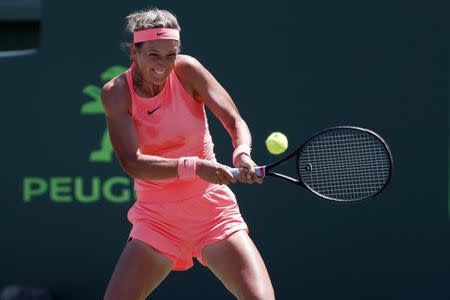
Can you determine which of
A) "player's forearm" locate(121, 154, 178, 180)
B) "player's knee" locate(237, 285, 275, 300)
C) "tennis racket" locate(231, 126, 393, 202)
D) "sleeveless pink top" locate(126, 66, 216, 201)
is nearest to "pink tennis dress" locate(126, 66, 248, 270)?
"sleeveless pink top" locate(126, 66, 216, 201)

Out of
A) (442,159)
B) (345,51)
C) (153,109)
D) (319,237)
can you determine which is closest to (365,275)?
(319,237)

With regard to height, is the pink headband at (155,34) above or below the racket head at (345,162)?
above

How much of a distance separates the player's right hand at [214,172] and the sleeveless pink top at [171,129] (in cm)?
18

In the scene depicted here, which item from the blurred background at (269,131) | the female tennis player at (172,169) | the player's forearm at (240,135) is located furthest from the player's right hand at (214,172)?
the blurred background at (269,131)

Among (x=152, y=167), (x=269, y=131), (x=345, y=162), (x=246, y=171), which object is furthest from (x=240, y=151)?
(x=269, y=131)

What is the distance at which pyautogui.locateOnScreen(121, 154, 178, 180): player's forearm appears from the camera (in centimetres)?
345

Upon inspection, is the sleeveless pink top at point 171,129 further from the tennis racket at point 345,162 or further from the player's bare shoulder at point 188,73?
the tennis racket at point 345,162

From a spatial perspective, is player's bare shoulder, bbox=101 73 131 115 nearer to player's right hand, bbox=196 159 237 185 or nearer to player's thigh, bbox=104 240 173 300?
player's right hand, bbox=196 159 237 185

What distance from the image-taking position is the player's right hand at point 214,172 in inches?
133

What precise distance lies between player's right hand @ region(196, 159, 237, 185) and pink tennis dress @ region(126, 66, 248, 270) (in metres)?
0.19

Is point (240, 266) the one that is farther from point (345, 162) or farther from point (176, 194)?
point (345, 162)

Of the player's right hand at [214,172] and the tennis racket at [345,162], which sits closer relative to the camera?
the player's right hand at [214,172]

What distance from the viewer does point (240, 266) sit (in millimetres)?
3449

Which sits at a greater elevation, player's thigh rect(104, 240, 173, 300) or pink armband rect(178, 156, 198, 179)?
pink armband rect(178, 156, 198, 179)
